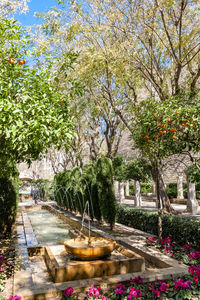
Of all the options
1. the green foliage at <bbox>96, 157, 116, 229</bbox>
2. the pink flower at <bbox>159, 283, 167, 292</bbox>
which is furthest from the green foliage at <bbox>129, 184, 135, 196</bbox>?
the pink flower at <bbox>159, 283, 167, 292</bbox>

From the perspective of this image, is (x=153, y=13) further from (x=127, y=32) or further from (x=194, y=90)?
(x=194, y=90)

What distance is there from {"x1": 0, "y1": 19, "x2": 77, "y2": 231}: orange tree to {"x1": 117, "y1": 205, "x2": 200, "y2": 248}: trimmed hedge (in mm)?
4629

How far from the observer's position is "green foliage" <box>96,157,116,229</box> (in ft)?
30.9

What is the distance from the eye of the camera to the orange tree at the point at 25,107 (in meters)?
3.48

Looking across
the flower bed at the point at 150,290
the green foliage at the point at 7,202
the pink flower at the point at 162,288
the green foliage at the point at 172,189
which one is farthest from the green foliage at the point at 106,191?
the green foliage at the point at 172,189

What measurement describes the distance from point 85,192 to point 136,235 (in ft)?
14.7

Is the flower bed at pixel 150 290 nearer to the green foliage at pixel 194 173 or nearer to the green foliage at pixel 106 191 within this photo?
the green foliage at pixel 106 191

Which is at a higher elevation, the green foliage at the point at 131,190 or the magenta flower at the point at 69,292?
the green foliage at the point at 131,190

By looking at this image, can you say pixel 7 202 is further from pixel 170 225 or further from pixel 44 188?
pixel 44 188

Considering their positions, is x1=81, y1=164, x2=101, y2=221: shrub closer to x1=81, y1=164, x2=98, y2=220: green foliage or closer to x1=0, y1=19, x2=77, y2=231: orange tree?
x1=81, y1=164, x2=98, y2=220: green foliage

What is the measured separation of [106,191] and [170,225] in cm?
308

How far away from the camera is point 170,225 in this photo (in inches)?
291

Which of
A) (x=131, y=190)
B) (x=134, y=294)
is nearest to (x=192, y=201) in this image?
(x=134, y=294)

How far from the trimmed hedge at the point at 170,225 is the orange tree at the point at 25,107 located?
15.2ft
